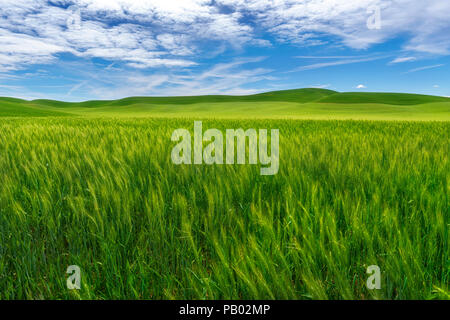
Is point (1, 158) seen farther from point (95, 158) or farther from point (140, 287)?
point (140, 287)

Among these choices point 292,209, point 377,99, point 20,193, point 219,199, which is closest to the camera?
point 292,209

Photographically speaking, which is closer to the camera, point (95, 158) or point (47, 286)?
point (47, 286)

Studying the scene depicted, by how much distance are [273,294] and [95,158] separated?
82.8 inches

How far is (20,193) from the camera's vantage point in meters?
1.84

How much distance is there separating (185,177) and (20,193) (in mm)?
1102

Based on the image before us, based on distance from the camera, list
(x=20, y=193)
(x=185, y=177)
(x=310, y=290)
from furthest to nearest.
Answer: (x=185, y=177) → (x=20, y=193) → (x=310, y=290)

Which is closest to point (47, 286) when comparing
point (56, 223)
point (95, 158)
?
point (56, 223)

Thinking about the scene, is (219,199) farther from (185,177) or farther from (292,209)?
(185,177)

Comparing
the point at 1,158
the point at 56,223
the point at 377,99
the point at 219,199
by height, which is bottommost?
the point at 56,223

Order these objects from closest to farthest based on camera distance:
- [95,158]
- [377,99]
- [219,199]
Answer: [219,199] → [95,158] → [377,99]

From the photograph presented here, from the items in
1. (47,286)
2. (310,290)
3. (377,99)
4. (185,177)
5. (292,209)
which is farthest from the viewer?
(377,99)

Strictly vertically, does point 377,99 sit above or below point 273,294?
above

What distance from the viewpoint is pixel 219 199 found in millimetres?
1545

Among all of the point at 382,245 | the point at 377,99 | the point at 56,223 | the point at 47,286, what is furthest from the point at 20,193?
the point at 377,99
